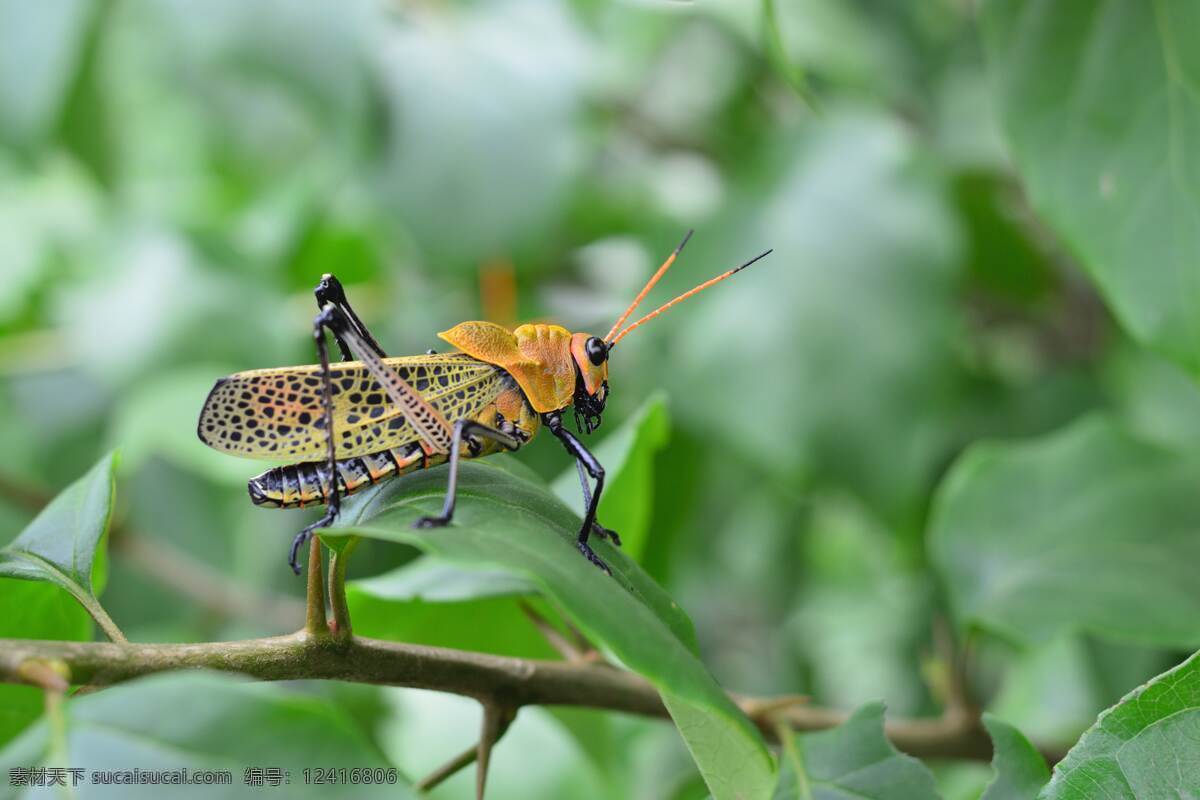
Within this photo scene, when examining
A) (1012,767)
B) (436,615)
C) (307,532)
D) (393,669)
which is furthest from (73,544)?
(1012,767)

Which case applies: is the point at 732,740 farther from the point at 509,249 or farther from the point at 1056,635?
the point at 509,249

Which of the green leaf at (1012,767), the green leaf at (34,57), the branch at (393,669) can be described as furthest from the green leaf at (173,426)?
the green leaf at (1012,767)

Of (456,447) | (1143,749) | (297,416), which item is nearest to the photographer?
(1143,749)

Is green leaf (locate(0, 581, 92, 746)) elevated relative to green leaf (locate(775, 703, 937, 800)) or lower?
elevated

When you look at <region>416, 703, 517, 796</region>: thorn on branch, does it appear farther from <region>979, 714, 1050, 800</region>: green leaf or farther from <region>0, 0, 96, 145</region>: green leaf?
<region>0, 0, 96, 145</region>: green leaf

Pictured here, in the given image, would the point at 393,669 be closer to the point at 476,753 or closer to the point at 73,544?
the point at 476,753

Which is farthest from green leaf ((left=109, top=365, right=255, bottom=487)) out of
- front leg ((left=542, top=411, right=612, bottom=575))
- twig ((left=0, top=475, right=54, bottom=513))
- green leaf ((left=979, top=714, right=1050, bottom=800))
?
green leaf ((left=979, top=714, right=1050, bottom=800))
